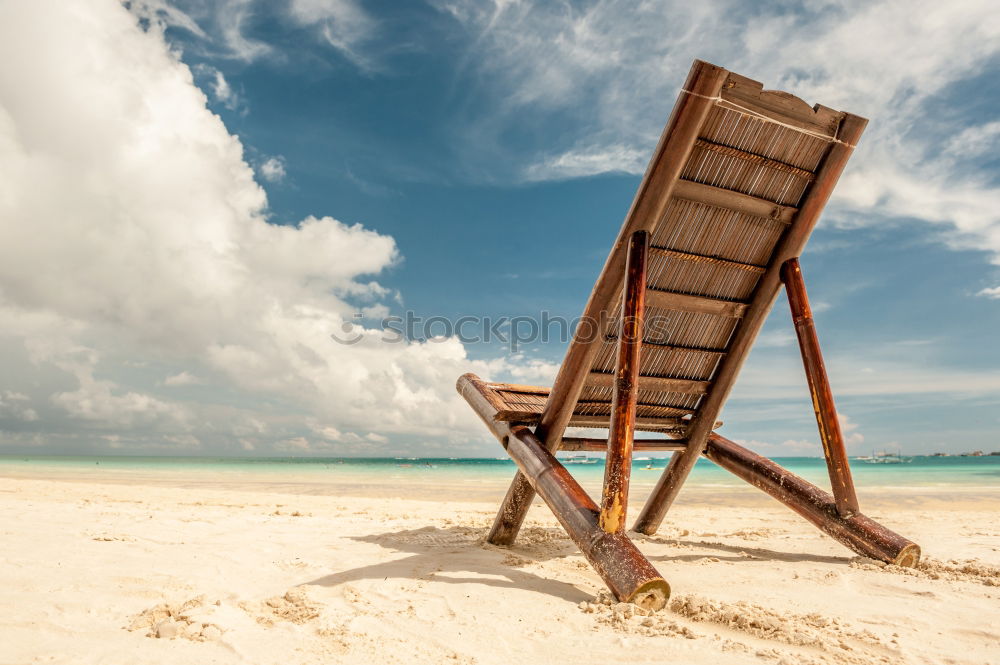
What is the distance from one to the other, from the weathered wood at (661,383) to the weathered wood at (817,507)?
2.10ft

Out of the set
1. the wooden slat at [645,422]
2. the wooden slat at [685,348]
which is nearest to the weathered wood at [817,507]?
the wooden slat at [645,422]

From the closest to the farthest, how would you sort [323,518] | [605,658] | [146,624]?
[605,658] → [146,624] → [323,518]

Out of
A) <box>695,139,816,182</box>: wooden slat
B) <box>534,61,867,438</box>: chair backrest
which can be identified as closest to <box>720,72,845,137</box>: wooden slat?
<box>534,61,867,438</box>: chair backrest

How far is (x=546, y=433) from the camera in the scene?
4.54 m

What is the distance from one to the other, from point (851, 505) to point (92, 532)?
643 centimetres

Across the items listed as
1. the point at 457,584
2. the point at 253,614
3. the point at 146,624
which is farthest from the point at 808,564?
the point at 146,624

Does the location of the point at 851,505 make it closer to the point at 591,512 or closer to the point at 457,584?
the point at 591,512

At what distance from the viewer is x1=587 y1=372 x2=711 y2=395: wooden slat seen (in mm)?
4602

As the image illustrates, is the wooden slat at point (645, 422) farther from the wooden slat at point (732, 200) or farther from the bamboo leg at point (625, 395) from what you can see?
the wooden slat at point (732, 200)

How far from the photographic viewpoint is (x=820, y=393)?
13.9ft

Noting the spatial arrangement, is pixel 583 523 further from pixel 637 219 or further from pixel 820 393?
pixel 820 393

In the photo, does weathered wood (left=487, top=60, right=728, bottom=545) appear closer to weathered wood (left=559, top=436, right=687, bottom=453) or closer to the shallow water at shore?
weathered wood (left=559, top=436, right=687, bottom=453)

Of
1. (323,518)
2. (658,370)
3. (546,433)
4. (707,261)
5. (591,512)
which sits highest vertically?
(707,261)

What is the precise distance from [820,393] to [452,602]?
3.00m
